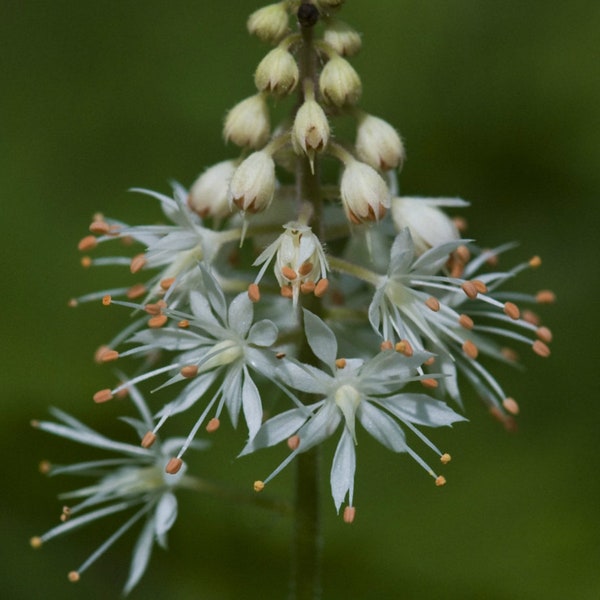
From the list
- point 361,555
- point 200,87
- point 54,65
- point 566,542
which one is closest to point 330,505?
point 361,555

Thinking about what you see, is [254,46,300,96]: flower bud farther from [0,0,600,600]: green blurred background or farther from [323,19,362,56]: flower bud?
[0,0,600,600]: green blurred background

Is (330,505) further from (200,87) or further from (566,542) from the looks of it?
(200,87)

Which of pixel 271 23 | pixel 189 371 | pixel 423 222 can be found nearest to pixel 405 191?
pixel 423 222

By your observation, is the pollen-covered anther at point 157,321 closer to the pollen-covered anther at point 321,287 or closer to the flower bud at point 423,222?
the pollen-covered anther at point 321,287

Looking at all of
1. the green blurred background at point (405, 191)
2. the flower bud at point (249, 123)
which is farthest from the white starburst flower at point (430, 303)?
Answer: the green blurred background at point (405, 191)

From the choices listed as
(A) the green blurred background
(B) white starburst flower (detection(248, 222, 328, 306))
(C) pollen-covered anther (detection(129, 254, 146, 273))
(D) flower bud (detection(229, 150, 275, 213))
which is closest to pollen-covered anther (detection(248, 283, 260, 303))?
(B) white starburst flower (detection(248, 222, 328, 306))

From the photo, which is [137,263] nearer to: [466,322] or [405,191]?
[466,322]

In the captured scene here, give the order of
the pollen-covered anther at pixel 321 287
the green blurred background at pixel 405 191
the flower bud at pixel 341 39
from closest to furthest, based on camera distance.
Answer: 1. the pollen-covered anther at pixel 321 287
2. the flower bud at pixel 341 39
3. the green blurred background at pixel 405 191
